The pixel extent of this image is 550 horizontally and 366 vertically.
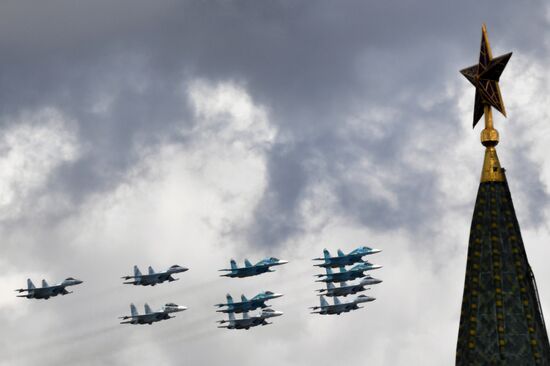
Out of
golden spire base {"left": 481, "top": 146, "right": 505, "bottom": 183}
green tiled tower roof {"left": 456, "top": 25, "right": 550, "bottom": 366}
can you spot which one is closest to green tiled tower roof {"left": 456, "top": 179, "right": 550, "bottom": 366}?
green tiled tower roof {"left": 456, "top": 25, "right": 550, "bottom": 366}

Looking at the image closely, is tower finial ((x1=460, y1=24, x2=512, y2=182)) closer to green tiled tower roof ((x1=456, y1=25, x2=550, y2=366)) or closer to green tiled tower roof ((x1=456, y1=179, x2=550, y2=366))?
green tiled tower roof ((x1=456, y1=25, x2=550, y2=366))

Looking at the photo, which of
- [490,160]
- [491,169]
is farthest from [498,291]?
[490,160]

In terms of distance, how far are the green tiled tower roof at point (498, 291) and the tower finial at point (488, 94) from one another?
0.21 feet

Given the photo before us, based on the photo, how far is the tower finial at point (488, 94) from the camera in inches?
4040

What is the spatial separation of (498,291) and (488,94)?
13223 millimetres

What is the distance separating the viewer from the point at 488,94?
340ft

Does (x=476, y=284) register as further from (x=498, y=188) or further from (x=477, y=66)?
(x=477, y=66)

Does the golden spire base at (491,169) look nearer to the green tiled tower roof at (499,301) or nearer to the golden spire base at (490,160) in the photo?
the golden spire base at (490,160)

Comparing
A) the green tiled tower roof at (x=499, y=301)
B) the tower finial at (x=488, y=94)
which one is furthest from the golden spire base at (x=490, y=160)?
the green tiled tower roof at (x=499, y=301)

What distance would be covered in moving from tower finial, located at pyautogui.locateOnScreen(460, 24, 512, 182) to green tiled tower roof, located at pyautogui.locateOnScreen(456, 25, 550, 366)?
0.06 meters

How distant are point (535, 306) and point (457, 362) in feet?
19.8

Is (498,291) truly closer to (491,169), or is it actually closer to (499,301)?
(499,301)

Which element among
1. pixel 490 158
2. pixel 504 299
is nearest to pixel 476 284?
pixel 504 299

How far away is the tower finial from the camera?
103 m
